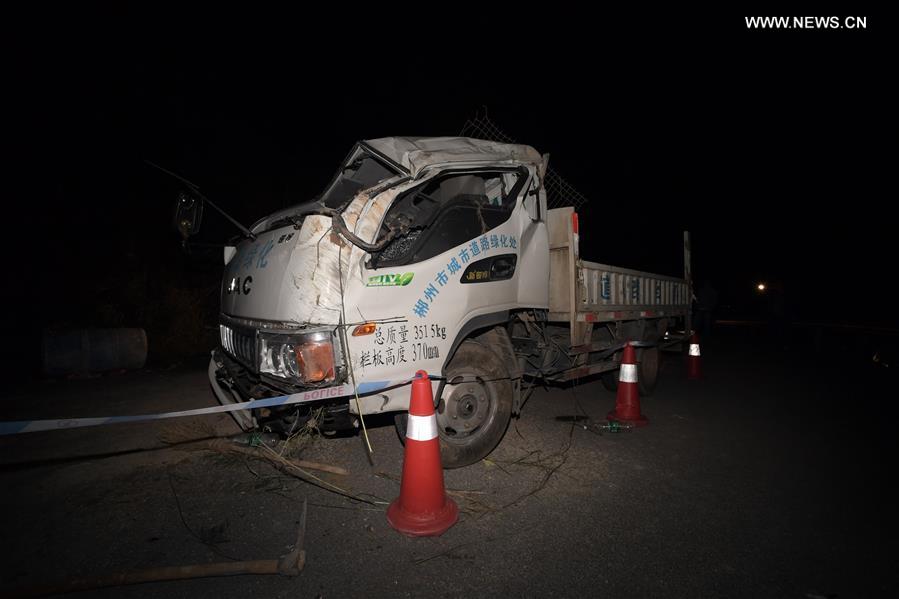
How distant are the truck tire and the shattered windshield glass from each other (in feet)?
14.3

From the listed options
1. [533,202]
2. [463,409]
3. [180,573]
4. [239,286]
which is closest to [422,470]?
[463,409]

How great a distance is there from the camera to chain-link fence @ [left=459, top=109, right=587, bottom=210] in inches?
200

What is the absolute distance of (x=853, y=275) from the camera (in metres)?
33.4

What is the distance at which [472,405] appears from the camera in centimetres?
369

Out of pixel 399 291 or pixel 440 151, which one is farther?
pixel 440 151

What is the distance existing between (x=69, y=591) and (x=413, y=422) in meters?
1.85

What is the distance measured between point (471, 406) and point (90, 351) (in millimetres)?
7126

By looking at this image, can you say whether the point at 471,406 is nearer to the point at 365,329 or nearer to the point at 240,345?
the point at 365,329

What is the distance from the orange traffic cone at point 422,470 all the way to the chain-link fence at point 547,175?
3033mm

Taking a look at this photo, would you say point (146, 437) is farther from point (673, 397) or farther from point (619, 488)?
point (673, 397)

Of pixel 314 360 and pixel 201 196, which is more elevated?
pixel 201 196

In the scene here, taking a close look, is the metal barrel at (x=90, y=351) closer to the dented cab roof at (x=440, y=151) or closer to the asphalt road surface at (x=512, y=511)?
the asphalt road surface at (x=512, y=511)

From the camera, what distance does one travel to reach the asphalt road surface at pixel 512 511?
2.32 m

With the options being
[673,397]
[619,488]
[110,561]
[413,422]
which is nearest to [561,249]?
[619,488]
